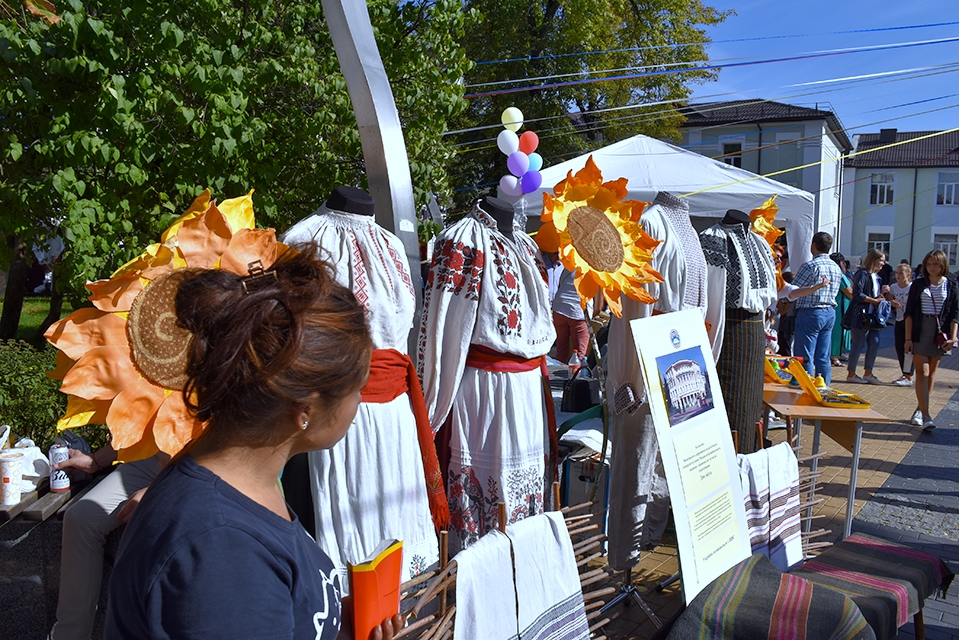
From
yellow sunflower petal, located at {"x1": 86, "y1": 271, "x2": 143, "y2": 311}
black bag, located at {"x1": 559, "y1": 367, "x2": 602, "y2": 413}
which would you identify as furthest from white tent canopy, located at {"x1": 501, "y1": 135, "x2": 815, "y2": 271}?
yellow sunflower petal, located at {"x1": 86, "y1": 271, "x2": 143, "y2": 311}

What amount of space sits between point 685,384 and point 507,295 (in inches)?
31.1

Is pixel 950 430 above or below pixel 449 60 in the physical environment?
below

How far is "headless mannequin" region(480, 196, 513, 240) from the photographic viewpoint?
3.00m

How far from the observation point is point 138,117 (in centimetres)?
313

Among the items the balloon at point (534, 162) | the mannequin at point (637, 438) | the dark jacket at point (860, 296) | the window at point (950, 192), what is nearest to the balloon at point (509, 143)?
the balloon at point (534, 162)

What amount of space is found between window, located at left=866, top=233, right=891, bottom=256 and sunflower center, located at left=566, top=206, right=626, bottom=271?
38609 mm

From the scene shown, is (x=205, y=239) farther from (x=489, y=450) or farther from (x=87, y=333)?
(x=489, y=450)

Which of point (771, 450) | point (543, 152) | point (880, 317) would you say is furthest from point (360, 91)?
point (543, 152)

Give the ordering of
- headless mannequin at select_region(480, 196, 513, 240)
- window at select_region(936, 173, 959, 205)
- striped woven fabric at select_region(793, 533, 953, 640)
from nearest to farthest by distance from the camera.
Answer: striped woven fabric at select_region(793, 533, 953, 640) < headless mannequin at select_region(480, 196, 513, 240) < window at select_region(936, 173, 959, 205)

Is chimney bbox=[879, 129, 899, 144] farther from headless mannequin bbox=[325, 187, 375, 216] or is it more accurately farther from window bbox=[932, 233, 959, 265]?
headless mannequin bbox=[325, 187, 375, 216]

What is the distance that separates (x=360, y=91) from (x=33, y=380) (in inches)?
79.9

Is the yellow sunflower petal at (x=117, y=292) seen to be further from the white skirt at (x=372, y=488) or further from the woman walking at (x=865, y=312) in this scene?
the woman walking at (x=865, y=312)

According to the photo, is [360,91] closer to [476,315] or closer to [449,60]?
[476,315]

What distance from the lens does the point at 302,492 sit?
2.37 meters
